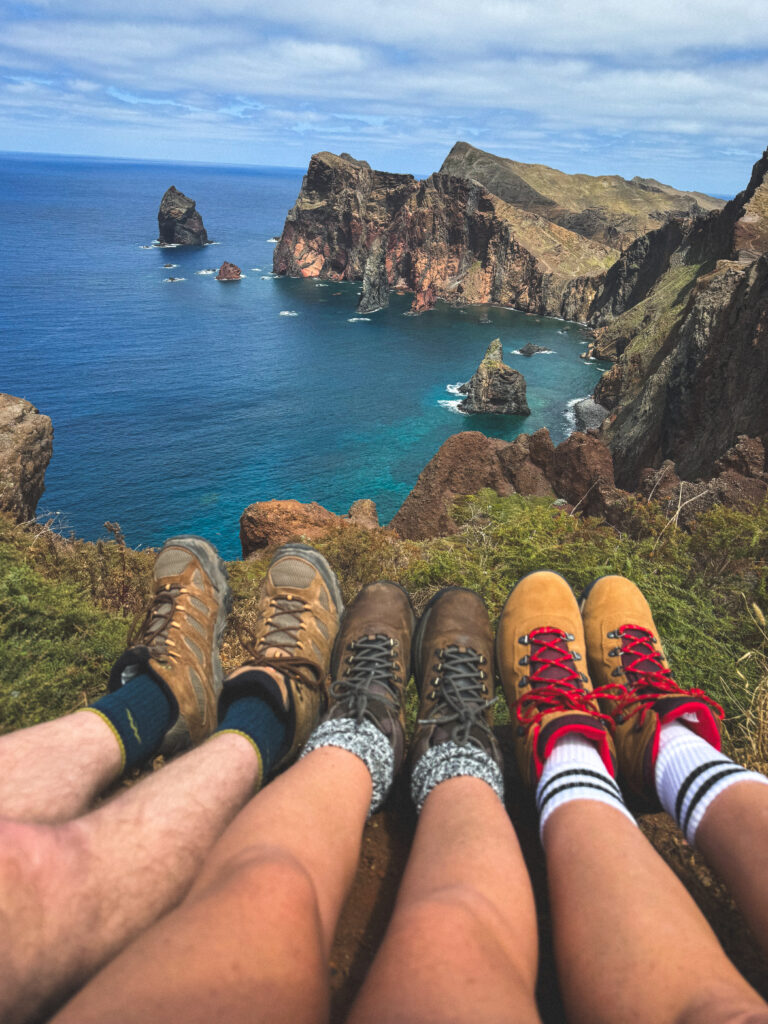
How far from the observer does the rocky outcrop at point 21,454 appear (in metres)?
7.54

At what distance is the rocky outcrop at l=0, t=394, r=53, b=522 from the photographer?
7.54m

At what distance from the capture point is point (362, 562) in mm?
5613

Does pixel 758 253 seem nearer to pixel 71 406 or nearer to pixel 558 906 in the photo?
pixel 558 906

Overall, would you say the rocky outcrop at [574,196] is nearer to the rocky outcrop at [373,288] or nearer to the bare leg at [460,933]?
Answer: the rocky outcrop at [373,288]

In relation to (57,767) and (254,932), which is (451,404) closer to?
(57,767)

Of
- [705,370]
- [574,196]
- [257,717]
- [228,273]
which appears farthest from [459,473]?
[574,196]

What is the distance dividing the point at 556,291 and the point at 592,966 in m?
86.4

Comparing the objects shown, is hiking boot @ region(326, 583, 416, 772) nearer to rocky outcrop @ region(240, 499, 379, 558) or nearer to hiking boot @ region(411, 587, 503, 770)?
hiking boot @ region(411, 587, 503, 770)

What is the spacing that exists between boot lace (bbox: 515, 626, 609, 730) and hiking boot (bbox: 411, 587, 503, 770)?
0.59ft

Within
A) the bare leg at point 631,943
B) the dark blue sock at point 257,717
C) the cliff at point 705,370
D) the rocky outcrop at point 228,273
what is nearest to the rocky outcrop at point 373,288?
the rocky outcrop at point 228,273

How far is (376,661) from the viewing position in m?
2.85

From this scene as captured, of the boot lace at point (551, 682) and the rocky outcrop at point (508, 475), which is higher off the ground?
the boot lace at point (551, 682)

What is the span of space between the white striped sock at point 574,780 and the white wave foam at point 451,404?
42.8 meters

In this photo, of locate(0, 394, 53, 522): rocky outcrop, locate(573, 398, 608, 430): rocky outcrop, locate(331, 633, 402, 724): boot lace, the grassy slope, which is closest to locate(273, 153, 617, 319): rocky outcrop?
locate(573, 398, 608, 430): rocky outcrop
